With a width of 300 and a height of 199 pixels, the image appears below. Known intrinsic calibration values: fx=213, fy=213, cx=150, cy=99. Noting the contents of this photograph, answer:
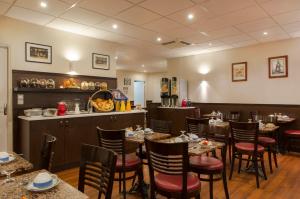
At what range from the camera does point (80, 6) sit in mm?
3557

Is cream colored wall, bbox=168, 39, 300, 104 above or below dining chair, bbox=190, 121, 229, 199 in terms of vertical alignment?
above

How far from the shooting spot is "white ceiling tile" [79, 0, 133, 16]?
341cm

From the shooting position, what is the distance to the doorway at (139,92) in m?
→ 12.8

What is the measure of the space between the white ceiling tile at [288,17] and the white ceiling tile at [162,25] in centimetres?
191

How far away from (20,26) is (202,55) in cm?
535

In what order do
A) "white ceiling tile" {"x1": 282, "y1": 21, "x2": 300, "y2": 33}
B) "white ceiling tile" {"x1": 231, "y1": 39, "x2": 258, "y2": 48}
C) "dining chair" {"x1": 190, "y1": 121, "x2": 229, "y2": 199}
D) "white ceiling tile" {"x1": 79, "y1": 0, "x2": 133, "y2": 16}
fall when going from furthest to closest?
"white ceiling tile" {"x1": 231, "y1": 39, "x2": 258, "y2": 48}
"white ceiling tile" {"x1": 282, "y1": 21, "x2": 300, "y2": 33}
"white ceiling tile" {"x1": 79, "y1": 0, "x2": 133, "y2": 16}
"dining chair" {"x1": 190, "y1": 121, "x2": 229, "y2": 199}

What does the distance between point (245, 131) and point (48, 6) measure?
3802 millimetres

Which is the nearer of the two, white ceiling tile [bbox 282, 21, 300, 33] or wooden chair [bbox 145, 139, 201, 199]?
wooden chair [bbox 145, 139, 201, 199]

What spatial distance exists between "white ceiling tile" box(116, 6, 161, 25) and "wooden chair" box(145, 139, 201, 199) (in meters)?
2.56

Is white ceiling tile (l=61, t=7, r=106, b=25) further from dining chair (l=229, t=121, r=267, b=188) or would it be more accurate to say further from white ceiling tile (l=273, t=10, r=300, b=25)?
white ceiling tile (l=273, t=10, r=300, b=25)

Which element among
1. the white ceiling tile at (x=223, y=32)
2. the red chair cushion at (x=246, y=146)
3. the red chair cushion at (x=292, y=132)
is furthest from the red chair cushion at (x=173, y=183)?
the red chair cushion at (x=292, y=132)

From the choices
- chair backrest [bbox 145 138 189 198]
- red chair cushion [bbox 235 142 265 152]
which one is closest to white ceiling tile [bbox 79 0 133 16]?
chair backrest [bbox 145 138 189 198]

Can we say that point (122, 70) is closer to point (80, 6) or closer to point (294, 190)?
point (80, 6)

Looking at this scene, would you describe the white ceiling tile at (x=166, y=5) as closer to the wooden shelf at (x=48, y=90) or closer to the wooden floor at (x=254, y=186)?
the wooden shelf at (x=48, y=90)
